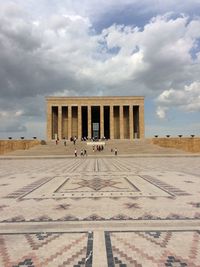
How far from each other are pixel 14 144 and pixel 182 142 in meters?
26.1

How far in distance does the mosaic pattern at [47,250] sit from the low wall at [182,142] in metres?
42.3

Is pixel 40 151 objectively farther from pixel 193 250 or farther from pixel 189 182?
pixel 193 250

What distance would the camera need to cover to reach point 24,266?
11.9 ft

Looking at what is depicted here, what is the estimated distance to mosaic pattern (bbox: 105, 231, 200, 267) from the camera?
373 centimetres

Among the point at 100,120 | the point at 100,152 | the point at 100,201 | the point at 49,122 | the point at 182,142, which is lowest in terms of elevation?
the point at 100,201

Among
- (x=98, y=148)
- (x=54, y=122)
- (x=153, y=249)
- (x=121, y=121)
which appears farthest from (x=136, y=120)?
(x=153, y=249)

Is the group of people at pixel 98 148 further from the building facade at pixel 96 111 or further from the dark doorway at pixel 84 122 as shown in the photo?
the dark doorway at pixel 84 122

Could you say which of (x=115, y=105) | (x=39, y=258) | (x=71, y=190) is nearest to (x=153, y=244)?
(x=39, y=258)

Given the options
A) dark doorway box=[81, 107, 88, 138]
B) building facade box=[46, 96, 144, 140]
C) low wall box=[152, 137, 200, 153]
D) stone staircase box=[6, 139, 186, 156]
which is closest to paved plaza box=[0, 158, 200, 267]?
stone staircase box=[6, 139, 186, 156]

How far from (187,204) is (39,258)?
4.25 metres

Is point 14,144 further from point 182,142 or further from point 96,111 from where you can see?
point 182,142

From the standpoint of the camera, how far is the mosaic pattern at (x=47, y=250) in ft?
12.3

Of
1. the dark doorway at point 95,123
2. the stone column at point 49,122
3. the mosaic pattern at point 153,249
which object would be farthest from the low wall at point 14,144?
the mosaic pattern at point 153,249

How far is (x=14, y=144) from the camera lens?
45188 millimetres
